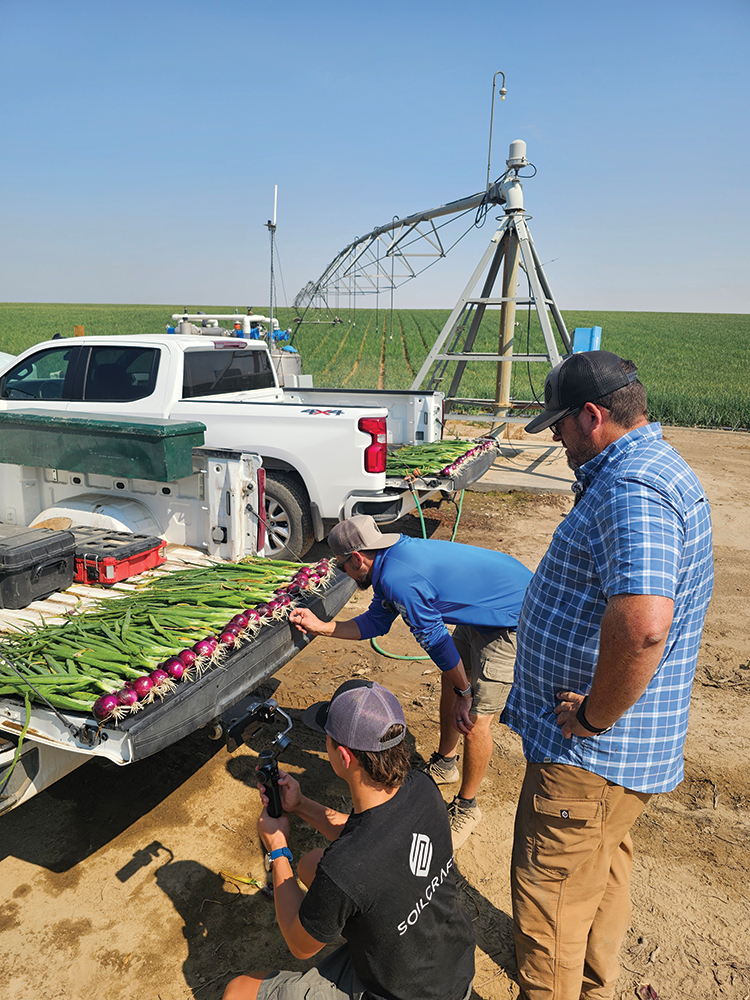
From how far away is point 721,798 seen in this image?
354 centimetres

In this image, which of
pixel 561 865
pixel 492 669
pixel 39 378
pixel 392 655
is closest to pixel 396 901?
pixel 561 865

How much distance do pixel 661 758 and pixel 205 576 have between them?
263 cm

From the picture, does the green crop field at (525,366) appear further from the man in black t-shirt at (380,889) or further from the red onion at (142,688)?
the man in black t-shirt at (380,889)

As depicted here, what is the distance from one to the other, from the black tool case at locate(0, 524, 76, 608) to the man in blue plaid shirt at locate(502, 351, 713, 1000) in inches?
106

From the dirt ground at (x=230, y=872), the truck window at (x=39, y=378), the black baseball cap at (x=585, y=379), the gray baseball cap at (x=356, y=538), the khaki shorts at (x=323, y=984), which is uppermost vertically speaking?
the black baseball cap at (x=585, y=379)

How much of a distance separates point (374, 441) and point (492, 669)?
9.31ft

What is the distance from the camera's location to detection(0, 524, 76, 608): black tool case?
135 inches

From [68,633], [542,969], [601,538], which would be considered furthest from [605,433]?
[68,633]

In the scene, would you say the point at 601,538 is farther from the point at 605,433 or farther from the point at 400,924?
the point at 400,924

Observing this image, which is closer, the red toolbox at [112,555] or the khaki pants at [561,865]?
the khaki pants at [561,865]

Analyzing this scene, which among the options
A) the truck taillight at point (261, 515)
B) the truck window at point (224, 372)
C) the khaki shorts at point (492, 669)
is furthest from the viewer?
the truck window at point (224, 372)

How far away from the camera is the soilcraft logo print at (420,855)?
1.72m

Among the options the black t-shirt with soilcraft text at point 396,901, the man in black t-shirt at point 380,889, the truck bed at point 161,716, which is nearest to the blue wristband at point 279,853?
the man in black t-shirt at point 380,889

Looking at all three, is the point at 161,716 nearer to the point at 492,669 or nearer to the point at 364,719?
the point at 364,719
